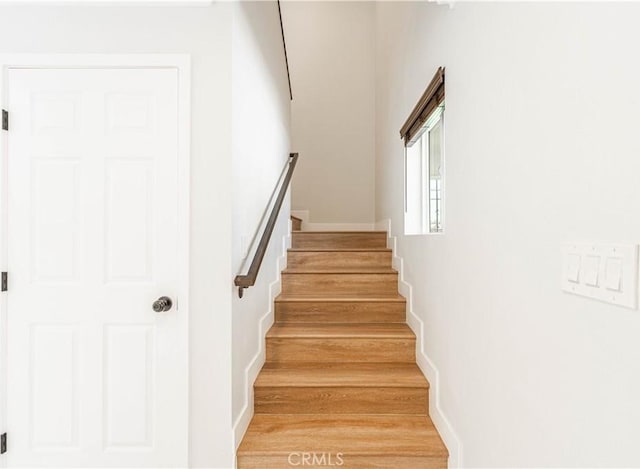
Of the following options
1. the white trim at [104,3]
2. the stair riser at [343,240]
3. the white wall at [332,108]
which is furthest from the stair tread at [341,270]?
the white trim at [104,3]

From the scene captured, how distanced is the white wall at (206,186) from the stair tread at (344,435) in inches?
8.7

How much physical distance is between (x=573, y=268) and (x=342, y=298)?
6.44ft

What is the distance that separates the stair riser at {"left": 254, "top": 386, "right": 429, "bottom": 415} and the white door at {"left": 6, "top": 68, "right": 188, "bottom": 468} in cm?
53

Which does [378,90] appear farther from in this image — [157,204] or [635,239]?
[635,239]

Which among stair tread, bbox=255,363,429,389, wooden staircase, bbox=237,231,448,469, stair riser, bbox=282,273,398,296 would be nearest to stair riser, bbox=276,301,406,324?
wooden staircase, bbox=237,231,448,469

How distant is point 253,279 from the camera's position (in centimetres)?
169

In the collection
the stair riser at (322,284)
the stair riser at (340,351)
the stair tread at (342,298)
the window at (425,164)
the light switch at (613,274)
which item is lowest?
the stair riser at (340,351)

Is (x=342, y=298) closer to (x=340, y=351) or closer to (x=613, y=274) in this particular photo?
(x=340, y=351)

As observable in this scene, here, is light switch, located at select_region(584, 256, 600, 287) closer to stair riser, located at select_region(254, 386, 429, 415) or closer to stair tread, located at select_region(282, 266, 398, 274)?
stair riser, located at select_region(254, 386, 429, 415)

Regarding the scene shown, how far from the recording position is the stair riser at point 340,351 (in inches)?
90.2

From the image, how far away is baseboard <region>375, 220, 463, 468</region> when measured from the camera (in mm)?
1603

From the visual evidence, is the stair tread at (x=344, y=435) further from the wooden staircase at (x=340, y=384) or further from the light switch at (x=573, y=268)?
the light switch at (x=573, y=268)

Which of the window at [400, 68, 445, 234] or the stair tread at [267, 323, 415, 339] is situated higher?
the window at [400, 68, 445, 234]

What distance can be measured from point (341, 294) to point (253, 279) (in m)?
1.31
